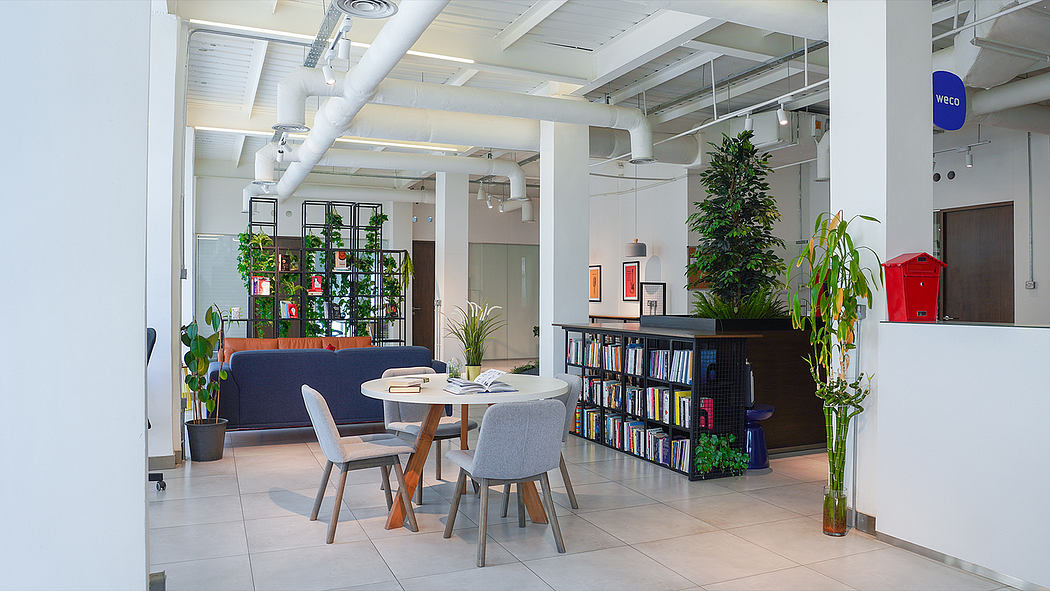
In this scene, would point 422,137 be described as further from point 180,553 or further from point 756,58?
point 180,553

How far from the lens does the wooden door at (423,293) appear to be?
49.4ft

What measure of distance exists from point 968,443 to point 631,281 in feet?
26.4

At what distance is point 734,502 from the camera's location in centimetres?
497

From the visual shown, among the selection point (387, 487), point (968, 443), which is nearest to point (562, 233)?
point (387, 487)

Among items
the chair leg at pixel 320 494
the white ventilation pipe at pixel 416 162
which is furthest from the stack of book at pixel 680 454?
the white ventilation pipe at pixel 416 162

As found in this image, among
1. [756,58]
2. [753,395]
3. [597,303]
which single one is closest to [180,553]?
[753,395]

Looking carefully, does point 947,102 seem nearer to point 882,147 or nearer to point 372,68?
Result: point 882,147

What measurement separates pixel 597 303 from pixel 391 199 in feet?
14.7

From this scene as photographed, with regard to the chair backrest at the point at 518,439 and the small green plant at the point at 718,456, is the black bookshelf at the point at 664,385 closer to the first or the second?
the small green plant at the point at 718,456

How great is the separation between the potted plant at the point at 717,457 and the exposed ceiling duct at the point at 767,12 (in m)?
2.96

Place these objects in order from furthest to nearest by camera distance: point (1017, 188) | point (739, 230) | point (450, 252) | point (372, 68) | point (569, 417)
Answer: point (450, 252), point (1017, 188), point (739, 230), point (372, 68), point (569, 417)

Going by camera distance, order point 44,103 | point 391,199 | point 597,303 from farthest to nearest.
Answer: point 391,199 → point 597,303 → point 44,103

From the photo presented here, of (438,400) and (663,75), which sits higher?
(663,75)

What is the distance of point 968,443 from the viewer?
3699 mm
